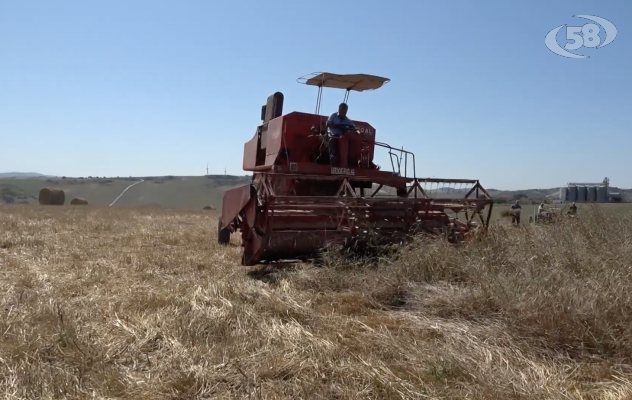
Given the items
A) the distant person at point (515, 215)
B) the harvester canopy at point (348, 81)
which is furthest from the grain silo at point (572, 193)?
the harvester canopy at point (348, 81)

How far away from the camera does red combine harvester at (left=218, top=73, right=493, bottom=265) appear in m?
6.33

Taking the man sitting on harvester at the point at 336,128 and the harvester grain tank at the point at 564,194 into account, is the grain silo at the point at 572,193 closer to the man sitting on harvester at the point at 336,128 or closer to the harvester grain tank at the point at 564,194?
the harvester grain tank at the point at 564,194

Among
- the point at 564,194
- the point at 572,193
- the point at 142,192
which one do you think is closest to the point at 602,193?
the point at 572,193

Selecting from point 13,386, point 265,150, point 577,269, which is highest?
point 265,150

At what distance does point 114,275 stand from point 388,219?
10.9 feet

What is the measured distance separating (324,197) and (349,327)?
8.40 ft

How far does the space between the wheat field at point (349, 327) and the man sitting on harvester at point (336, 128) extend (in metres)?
2.52

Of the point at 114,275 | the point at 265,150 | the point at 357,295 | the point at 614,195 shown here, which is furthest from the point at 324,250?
the point at 614,195

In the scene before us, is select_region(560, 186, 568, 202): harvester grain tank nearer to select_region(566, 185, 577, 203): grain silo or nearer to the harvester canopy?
select_region(566, 185, 577, 203): grain silo

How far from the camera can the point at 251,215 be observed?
6.43 meters

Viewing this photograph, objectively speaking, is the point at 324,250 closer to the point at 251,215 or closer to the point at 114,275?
the point at 251,215

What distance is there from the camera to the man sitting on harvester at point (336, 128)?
8.01m

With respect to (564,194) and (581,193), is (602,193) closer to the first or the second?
(581,193)

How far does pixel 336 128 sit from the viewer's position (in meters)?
8.12
